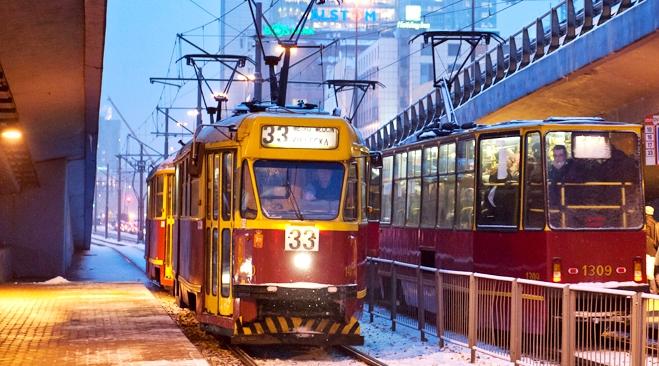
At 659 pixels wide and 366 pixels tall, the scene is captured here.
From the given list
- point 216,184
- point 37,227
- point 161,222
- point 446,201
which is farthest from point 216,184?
point 37,227

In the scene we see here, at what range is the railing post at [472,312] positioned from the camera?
14380 millimetres

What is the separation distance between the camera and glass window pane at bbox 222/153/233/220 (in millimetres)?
14617

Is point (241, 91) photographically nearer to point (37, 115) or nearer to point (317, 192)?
point (37, 115)

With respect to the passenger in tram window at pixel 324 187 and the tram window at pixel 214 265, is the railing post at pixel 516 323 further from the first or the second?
the tram window at pixel 214 265

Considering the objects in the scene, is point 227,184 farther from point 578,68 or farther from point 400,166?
point 578,68

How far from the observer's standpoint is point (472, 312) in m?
14.5

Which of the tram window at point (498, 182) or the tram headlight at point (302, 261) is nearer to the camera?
the tram headlight at point (302, 261)

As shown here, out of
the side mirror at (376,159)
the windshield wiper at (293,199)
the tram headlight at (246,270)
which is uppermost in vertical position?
the side mirror at (376,159)

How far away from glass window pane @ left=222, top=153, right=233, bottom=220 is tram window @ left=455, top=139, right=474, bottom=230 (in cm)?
433

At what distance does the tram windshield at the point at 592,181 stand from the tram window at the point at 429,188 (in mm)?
3387

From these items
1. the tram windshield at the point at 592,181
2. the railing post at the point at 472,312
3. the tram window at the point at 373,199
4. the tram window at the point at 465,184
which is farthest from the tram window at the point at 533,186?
the tram window at the point at 373,199

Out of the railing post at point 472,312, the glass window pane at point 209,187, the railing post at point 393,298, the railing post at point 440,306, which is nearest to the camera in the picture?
the railing post at point 472,312

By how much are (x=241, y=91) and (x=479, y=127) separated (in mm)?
112857

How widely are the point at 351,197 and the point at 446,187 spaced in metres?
4.09
